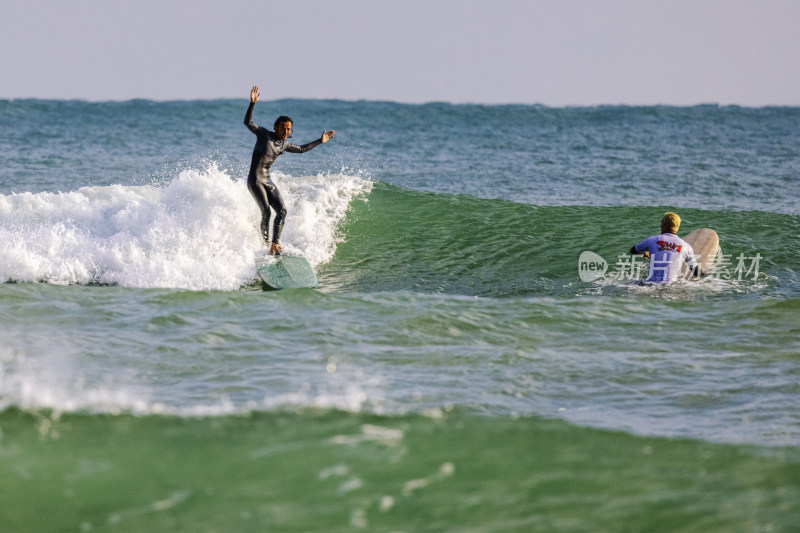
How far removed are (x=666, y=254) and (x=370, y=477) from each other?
6.74 meters

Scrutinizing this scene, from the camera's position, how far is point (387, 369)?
6559 mm

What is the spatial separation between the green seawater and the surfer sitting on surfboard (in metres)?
5.25

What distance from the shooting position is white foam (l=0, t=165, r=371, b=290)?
11.5 meters

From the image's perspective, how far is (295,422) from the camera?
5230 mm

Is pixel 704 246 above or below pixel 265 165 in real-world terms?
below

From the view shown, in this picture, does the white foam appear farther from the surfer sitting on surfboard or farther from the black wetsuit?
the surfer sitting on surfboard

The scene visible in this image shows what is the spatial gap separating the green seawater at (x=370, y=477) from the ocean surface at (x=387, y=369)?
0.05 ft

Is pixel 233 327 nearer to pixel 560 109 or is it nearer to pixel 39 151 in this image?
pixel 39 151

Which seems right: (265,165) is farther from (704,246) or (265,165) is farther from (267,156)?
(704,246)

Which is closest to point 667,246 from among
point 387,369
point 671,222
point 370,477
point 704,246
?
point 671,222

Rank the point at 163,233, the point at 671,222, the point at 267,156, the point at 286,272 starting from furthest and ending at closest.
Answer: the point at 163,233 < the point at 267,156 < the point at 286,272 < the point at 671,222

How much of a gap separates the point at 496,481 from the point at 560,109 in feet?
134

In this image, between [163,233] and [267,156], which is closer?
[267,156]

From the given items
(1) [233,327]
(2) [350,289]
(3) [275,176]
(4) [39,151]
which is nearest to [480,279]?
(2) [350,289]
